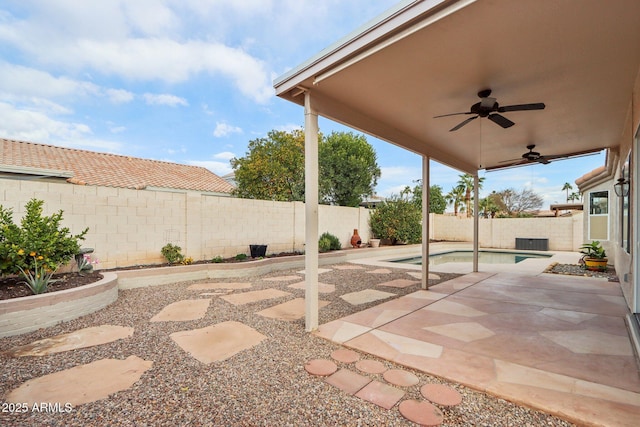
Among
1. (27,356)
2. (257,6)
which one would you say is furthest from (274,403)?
(257,6)

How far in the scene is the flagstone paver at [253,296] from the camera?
188 inches

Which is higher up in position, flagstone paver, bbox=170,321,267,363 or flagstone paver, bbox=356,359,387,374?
flagstone paver, bbox=356,359,387,374

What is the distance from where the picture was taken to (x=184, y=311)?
4.22 meters

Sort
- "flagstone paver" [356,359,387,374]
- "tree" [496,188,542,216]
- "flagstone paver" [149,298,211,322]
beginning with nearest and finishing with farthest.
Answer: "flagstone paver" [356,359,387,374] < "flagstone paver" [149,298,211,322] < "tree" [496,188,542,216]

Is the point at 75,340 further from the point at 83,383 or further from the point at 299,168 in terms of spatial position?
the point at 299,168

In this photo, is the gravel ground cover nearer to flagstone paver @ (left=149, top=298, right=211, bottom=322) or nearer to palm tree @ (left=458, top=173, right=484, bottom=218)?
flagstone paver @ (left=149, top=298, right=211, bottom=322)

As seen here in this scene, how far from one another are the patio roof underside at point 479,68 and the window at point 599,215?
16.0 feet

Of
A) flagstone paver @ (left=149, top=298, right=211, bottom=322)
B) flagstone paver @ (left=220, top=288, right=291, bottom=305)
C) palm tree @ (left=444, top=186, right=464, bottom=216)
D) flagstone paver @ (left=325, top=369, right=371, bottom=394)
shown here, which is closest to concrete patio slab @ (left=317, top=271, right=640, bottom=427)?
flagstone paver @ (left=325, top=369, right=371, bottom=394)

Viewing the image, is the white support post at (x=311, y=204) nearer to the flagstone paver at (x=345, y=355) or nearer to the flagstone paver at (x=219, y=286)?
the flagstone paver at (x=345, y=355)

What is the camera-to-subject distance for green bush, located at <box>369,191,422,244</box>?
1301 cm

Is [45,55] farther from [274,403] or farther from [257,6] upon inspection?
[274,403]

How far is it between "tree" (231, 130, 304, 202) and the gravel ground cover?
10558mm

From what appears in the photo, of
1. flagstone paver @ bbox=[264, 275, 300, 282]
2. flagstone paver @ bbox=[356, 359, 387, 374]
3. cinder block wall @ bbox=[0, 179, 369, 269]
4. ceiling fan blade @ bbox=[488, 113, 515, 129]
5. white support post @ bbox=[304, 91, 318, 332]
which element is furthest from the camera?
flagstone paver @ bbox=[264, 275, 300, 282]

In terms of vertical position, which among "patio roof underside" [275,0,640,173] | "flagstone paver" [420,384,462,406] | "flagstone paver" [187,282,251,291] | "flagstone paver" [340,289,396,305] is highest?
"patio roof underside" [275,0,640,173]
